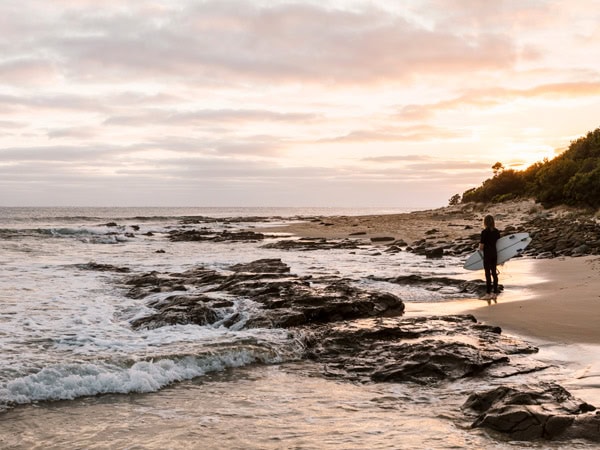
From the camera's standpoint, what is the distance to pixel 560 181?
45281 millimetres

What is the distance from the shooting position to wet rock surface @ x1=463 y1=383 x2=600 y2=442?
538 cm

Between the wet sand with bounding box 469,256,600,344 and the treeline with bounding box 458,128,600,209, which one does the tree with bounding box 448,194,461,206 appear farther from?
the wet sand with bounding box 469,256,600,344

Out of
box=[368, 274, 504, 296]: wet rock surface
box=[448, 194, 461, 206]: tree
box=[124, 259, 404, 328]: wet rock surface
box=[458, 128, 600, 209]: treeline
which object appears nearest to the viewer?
box=[124, 259, 404, 328]: wet rock surface

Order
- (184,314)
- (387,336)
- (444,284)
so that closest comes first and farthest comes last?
(387,336) → (184,314) → (444,284)

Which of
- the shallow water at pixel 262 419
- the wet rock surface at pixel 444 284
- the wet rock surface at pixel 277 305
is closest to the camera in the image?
the shallow water at pixel 262 419

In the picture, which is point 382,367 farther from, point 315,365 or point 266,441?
point 266,441

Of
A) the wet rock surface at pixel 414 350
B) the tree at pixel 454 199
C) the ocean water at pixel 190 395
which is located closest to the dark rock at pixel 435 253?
the ocean water at pixel 190 395

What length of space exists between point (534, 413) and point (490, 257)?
9.61 m

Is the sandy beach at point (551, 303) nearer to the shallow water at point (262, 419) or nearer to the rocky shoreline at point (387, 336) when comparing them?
the rocky shoreline at point (387, 336)

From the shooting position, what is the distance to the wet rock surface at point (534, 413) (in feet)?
17.6

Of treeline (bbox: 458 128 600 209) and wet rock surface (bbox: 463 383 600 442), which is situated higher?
treeline (bbox: 458 128 600 209)

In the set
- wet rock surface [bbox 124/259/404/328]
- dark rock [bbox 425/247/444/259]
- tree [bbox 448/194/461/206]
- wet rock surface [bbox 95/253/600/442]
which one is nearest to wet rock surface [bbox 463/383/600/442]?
wet rock surface [bbox 95/253/600/442]

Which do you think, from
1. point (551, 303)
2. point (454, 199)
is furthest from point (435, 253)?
point (454, 199)

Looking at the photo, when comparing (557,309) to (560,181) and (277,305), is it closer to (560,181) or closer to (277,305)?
(277,305)
